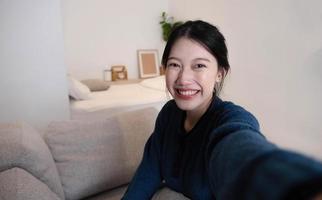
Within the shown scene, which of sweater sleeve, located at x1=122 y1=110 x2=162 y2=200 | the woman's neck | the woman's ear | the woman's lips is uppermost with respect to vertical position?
the woman's ear

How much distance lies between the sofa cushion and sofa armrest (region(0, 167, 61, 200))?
21 centimetres

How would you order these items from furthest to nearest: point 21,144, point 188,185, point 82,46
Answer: point 82,46
point 21,144
point 188,185

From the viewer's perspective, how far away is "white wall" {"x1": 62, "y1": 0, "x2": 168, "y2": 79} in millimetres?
3416

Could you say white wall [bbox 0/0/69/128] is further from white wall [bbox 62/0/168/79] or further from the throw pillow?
white wall [bbox 62/0/168/79]

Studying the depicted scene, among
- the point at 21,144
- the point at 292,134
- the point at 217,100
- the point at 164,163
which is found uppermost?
the point at 217,100

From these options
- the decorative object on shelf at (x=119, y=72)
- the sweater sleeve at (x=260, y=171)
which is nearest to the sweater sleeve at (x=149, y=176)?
the sweater sleeve at (x=260, y=171)

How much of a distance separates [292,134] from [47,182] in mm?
2099

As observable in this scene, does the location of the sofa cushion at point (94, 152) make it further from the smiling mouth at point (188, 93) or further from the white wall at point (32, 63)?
the white wall at point (32, 63)

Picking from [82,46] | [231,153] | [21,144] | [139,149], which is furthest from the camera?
[82,46]

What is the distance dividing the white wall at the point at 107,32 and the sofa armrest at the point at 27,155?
2481 mm

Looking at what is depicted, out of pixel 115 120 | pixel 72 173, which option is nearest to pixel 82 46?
pixel 115 120

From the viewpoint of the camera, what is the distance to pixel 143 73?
4.00 m

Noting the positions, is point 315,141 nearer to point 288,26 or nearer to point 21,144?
point 288,26

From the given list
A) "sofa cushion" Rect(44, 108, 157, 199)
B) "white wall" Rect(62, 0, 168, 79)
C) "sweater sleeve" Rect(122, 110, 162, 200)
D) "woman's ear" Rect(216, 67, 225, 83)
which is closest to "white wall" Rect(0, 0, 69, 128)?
"sofa cushion" Rect(44, 108, 157, 199)
